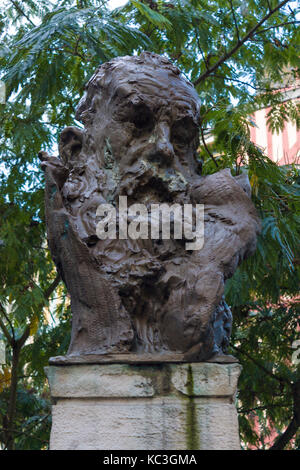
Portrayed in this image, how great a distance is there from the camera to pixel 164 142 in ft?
11.7

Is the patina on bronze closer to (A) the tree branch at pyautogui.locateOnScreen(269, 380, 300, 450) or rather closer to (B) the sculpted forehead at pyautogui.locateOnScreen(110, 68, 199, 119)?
(B) the sculpted forehead at pyautogui.locateOnScreen(110, 68, 199, 119)

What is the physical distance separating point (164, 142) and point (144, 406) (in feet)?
5.08

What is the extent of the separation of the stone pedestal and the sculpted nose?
4.18ft

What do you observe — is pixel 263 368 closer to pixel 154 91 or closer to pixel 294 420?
pixel 294 420

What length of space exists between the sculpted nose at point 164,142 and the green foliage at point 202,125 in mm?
1077

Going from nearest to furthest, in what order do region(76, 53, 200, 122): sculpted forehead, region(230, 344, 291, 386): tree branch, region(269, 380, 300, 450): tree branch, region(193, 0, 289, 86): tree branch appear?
region(76, 53, 200, 122): sculpted forehead → region(193, 0, 289, 86): tree branch → region(269, 380, 300, 450): tree branch → region(230, 344, 291, 386): tree branch

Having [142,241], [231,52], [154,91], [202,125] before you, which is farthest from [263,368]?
[154,91]

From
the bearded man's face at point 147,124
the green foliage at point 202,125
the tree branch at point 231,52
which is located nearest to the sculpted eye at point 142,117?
the bearded man's face at point 147,124

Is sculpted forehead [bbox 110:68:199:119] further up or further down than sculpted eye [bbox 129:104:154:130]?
further up

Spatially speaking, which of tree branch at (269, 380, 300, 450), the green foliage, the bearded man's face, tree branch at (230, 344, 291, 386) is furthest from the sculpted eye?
tree branch at (269, 380, 300, 450)

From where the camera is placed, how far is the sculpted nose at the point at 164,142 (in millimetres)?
3549

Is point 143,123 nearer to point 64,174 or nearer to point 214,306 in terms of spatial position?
point 64,174

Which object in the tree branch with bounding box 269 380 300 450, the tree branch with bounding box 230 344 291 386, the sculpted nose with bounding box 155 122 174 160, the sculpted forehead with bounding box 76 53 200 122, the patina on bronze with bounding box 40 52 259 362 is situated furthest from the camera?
the tree branch with bounding box 230 344 291 386

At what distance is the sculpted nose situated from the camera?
140 inches
